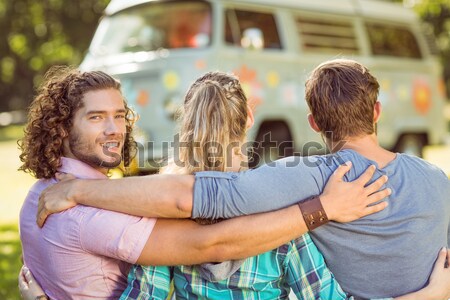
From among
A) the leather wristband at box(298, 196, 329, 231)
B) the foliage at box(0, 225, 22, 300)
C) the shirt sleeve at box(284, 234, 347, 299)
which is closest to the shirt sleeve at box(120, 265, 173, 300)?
the shirt sleeve at box(284, 234, 347, 299)

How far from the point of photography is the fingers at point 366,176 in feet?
8.17

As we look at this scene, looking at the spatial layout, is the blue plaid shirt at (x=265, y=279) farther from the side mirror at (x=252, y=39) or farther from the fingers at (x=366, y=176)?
the side mirror at (x=252, y=39)

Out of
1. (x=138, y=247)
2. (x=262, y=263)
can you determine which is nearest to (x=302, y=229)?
(x=262, y=263)

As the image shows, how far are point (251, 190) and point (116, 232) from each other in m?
0.48

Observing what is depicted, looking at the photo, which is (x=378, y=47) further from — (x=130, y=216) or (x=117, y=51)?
(x=130, y=216)

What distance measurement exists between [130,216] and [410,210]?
3.16 ft

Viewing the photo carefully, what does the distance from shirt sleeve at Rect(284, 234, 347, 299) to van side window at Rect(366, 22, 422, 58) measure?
9387 mm

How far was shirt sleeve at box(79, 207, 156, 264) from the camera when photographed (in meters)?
2.47

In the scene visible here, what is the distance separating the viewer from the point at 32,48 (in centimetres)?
3612

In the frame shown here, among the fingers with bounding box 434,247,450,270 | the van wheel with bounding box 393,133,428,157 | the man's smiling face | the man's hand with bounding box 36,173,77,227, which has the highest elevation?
the van wheel with bounding box 393,133,428,157

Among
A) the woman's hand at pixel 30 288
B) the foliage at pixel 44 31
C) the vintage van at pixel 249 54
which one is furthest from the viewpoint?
the foliage at pixel 44 31

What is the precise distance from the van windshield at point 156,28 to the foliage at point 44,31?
17.5 m

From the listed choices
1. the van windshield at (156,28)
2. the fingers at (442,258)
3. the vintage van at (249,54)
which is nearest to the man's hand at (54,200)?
the fingers at (442,258)

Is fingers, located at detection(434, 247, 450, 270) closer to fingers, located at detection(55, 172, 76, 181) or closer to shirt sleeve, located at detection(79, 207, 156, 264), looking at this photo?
shirt sleeve, located at detection(79, 207, 156, 264)
